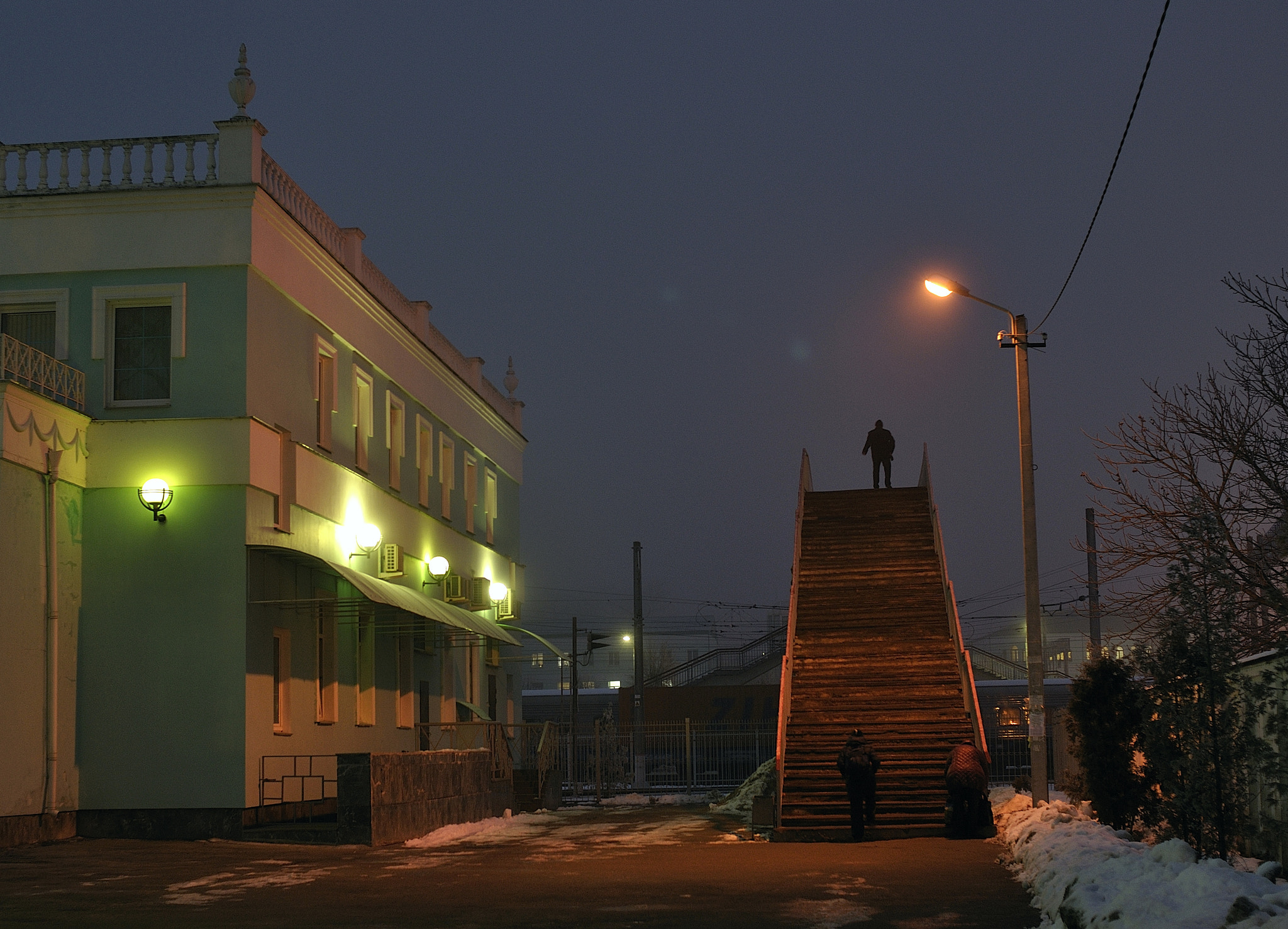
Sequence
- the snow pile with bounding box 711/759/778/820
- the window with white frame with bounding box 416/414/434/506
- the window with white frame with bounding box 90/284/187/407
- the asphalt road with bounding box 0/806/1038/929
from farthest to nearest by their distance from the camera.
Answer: the window with white frame with bounding box 416/414/434/506
the snow pile with bounding box 711/759/778/820
the window with white frame with bounding box 90/284/187/407
the asphalt road with bounding box 0/806/1038/929

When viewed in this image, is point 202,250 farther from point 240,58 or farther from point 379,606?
point 379,606

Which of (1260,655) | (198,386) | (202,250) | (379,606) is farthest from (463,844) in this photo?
(1260,655)

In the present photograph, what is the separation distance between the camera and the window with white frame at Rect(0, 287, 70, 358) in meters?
21.3

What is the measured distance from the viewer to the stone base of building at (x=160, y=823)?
1991cm

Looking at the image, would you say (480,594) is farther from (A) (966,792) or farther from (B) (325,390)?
(A) (966,792)

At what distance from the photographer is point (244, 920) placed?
38.8ft

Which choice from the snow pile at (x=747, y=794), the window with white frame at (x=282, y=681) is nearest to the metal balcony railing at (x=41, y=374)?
the window with white frame at (x=282, y=681)

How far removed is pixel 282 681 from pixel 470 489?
1464 centimetres

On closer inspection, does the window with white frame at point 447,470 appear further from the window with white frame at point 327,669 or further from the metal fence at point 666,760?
the window with white frame at point 327,669

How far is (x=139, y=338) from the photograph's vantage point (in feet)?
70.2

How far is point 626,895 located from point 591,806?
19.5 metres

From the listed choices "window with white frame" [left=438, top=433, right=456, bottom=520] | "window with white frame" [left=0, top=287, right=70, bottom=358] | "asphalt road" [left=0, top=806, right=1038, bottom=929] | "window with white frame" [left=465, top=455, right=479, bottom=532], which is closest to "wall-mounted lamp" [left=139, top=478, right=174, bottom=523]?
"window with white frame" [left=0, top=287, right=70, bottom=358]

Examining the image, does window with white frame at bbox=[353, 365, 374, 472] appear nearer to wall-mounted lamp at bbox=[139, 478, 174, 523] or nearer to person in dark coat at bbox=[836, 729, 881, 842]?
wall-mounted lamp at bbox=[139, 478, 174, 523]

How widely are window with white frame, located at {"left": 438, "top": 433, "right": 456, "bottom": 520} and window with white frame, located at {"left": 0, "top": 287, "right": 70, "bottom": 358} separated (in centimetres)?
1229
